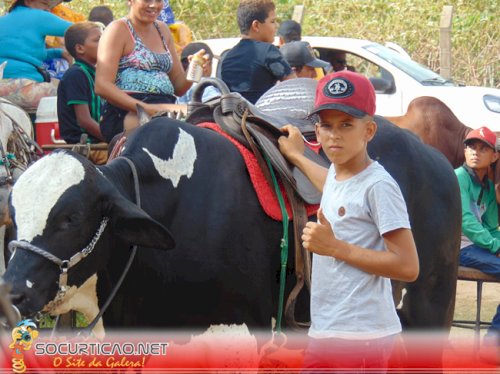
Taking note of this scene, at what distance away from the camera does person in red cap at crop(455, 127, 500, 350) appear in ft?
22.5

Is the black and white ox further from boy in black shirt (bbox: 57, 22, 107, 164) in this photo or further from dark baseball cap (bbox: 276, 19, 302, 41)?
dark baseball cap (bbox: 276, 19, 302, 41)

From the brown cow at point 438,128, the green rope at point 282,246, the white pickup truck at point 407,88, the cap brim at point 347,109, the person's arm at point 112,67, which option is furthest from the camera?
the white pickup truck at point 407,88

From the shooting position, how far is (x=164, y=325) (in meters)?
4.35

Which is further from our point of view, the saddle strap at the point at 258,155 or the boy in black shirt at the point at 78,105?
the boy in black shirt at the point at 78,105

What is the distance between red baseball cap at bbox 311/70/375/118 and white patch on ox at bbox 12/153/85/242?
1.09 meters

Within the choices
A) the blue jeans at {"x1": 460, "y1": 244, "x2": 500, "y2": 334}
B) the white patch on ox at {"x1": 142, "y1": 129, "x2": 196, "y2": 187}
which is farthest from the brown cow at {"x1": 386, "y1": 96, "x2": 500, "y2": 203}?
the white patch on ox at {"x1": 142, "y1": 129, "x2": 196, "y2": 187}

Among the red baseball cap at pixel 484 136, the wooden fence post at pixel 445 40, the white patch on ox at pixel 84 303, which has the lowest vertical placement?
the white patch on ox at pixel 84 303

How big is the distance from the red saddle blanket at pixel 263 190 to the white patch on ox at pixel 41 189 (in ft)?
2.95

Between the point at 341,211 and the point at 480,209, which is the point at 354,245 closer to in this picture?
the point at 341,211

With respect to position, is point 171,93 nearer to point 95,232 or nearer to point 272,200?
point 272,200

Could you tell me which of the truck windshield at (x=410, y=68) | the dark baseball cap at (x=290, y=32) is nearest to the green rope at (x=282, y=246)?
the dark baseball cap at (x=290, y=32)

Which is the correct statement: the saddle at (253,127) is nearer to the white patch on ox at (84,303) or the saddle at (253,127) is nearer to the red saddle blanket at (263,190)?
the red saddle blanket at (263,190)

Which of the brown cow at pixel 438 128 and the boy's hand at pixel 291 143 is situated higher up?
the brown cow at pixel 438 128

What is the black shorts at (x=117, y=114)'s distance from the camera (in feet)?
18.1
